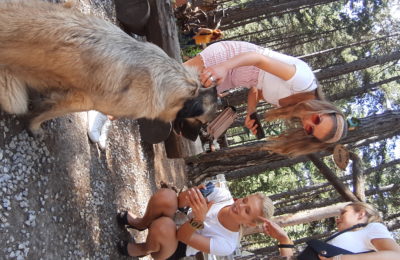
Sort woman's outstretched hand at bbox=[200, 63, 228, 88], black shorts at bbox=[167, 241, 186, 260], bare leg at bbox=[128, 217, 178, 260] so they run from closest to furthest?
woman's outstretched hand at bbox=[200, 63, 228, 88], bare leg at bbox=[128, 217, 178, 260], black shorts at bbox=[167, 241, 186, 260]

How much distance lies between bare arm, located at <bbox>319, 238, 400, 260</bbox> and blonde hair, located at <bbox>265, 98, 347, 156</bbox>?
1.02 m

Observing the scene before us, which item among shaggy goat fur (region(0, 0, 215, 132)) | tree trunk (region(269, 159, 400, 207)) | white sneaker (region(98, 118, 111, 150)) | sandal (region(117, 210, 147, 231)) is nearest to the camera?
shaggy goat fur (region(0, 0, 215, 132))

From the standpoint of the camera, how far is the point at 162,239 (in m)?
4.20

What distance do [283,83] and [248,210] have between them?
4.52 ft

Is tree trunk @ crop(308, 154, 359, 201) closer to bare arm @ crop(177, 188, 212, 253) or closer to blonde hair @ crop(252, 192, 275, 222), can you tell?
blonde hair @ crop(252, 192, 275, 222)

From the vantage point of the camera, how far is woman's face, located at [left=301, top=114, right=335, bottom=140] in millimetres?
3295

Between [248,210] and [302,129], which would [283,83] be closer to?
[302,129]

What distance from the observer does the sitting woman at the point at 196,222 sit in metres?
3.97

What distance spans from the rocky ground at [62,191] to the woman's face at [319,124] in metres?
2.44

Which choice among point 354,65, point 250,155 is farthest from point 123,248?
point 354,65

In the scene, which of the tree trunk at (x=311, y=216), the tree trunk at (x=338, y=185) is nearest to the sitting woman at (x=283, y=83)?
the tree trunk at (x=311, y=216)

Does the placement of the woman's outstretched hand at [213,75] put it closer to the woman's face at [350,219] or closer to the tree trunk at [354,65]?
the woman's face at [350,219]

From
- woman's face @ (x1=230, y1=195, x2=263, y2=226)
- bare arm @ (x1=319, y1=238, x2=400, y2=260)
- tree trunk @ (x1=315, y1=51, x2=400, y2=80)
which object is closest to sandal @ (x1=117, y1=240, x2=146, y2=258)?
woman's face @ (x1=230, y1=195, x2=263, y2=226)

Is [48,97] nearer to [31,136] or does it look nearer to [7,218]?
[31,136]
